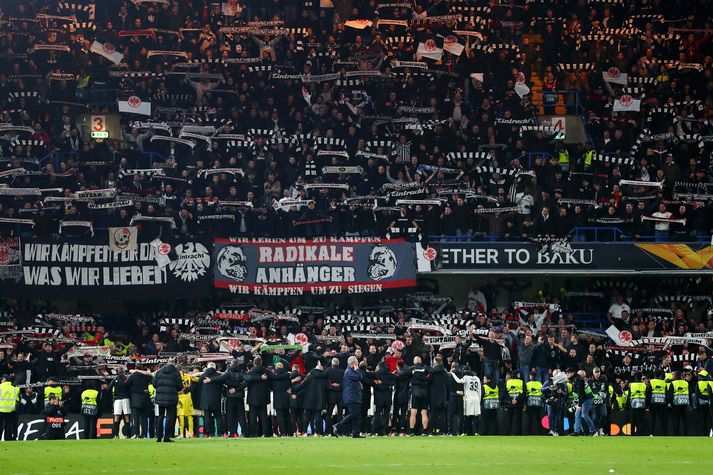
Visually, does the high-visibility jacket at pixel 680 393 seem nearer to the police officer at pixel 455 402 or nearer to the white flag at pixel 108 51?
the police officer at pixel 455 402

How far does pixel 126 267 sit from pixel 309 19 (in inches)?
481

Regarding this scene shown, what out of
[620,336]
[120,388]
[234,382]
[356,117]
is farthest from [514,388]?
[356,117]

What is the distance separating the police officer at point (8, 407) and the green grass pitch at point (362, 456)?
1634 millimetres

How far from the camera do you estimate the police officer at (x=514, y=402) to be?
2942 cm

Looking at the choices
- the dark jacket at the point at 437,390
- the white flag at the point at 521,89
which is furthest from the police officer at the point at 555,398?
the white flag at the point at 521,89

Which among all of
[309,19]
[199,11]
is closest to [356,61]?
[309,19]

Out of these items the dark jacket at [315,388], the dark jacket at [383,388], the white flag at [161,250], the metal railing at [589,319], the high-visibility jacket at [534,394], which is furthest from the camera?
the metal railing at [589,319]

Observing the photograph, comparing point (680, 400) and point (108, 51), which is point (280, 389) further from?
point (108, 51)

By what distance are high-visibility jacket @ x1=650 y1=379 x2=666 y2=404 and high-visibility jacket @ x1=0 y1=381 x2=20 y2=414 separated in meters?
13.6

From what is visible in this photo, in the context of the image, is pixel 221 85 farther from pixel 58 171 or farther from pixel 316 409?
pixel 316 409

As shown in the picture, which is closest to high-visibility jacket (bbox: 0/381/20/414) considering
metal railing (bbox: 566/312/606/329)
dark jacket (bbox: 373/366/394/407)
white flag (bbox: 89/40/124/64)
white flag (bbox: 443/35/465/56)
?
dark jacket (bbox: 373/366/394/407)

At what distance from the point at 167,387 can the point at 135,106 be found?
16.9 meters

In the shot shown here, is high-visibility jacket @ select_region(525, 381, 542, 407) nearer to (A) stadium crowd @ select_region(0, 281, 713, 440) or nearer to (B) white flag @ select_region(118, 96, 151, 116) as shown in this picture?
(A) stadium crowd @ select_region(0, 281, 713, 440)

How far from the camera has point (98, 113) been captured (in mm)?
40812
